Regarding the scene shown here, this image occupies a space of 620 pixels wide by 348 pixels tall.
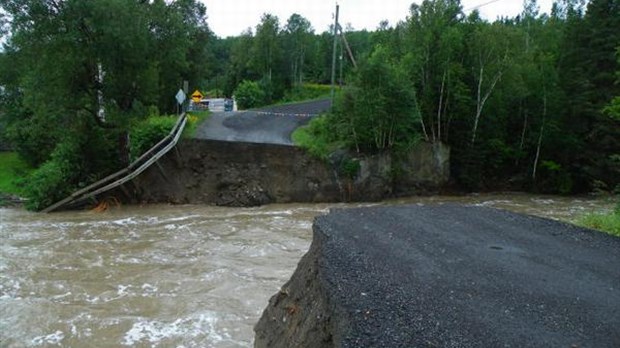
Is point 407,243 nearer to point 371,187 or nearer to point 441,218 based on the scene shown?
point 441,218

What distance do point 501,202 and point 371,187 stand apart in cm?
578

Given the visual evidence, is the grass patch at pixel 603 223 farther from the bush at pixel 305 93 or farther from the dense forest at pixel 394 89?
the bush at pixel 305 93

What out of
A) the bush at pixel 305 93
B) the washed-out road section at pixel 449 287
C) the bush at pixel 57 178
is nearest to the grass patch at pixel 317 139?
the bush at pixel 57 178

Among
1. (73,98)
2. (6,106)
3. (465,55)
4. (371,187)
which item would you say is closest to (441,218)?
(371,187)

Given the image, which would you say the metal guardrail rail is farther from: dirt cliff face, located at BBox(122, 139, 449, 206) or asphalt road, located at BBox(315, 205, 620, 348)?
asphalt road, located at BBox(315, 205, 620, 348)

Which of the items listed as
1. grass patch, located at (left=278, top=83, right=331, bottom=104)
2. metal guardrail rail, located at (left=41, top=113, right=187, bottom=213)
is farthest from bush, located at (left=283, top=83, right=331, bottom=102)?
metal guardrail rail, located at (left=41, top=113, right=187, bottom=213)

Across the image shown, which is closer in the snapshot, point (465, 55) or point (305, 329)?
point (305, 329)

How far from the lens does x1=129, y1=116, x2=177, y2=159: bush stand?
71.8ft

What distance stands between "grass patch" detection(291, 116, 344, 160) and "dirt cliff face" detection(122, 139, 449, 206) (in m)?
0.37

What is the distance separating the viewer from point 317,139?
23859mm

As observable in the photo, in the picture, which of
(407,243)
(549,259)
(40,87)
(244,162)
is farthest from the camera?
(244,162)

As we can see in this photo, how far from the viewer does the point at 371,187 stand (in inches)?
910

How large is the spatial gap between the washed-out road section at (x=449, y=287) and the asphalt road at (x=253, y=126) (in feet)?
49.4

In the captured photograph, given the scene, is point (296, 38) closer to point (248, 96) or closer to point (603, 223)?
point (248, 96)
